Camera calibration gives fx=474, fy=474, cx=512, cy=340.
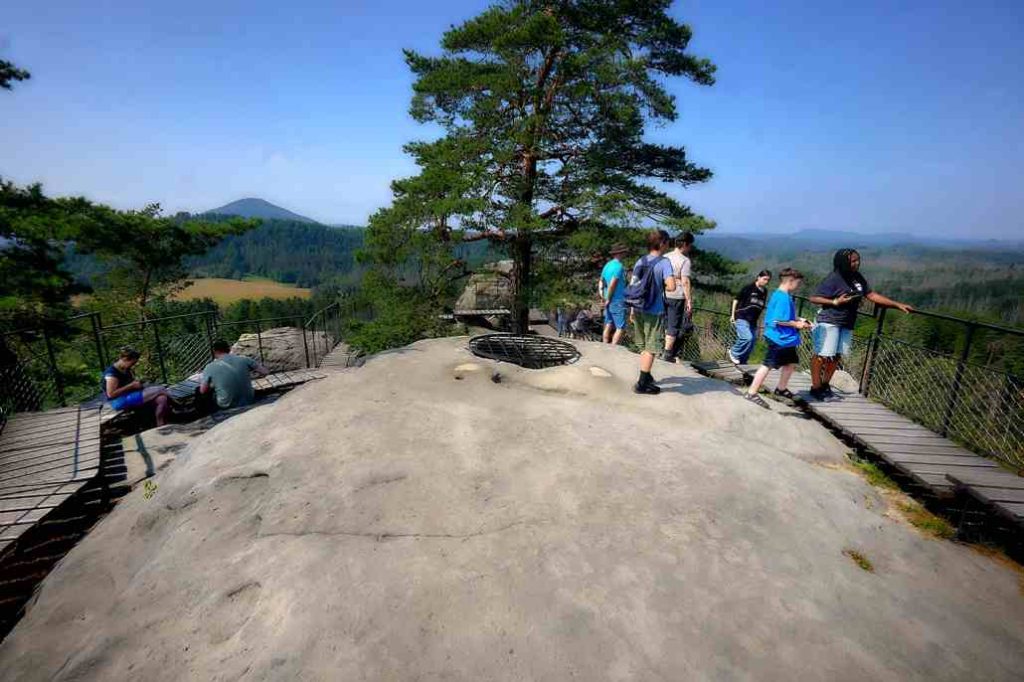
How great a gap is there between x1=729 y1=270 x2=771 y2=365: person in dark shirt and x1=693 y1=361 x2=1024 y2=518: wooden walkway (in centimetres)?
101

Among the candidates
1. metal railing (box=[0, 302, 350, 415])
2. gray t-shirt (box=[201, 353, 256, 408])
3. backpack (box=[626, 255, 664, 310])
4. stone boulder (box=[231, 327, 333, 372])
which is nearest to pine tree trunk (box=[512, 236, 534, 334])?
metal railing (box=[0, 302, 350, 415])

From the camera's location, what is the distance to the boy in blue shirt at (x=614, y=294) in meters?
7.30

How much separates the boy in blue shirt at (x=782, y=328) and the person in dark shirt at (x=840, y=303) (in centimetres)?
28

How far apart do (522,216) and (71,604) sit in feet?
35.7

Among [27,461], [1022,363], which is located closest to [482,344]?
[27,461]

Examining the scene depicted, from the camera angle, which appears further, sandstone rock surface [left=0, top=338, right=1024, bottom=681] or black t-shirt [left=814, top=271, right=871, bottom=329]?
black t-shirt [left=814, top=271, right=871, bottom=329]

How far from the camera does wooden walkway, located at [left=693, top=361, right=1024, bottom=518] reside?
3945mm

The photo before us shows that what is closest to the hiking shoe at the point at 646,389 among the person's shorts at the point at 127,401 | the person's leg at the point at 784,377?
the person's leg at the point at 784,377

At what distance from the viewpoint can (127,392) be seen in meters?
6.64

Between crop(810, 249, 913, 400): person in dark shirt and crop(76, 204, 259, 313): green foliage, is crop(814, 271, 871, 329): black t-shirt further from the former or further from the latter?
crop(76, 204, 259, 313): green foliage

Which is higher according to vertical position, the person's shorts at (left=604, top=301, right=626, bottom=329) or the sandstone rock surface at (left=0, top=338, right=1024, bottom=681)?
the person's shorts at (left=604, top=301, right=626, bottom=329)

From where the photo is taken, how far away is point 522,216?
12.3 metres

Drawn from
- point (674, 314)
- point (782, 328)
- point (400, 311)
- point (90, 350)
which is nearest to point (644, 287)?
point (674, 314)

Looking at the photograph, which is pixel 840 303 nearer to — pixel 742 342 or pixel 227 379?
pixel 742 342
